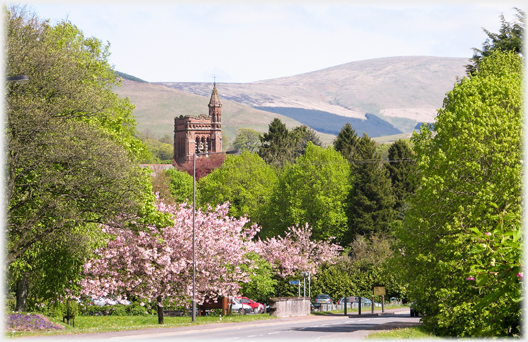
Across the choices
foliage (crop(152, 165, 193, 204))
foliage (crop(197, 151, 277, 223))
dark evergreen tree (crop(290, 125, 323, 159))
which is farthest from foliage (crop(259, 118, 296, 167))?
foliage (crop(197, 151, 277, 223))

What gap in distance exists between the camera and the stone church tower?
179812 millimetres

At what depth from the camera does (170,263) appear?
1452 inches

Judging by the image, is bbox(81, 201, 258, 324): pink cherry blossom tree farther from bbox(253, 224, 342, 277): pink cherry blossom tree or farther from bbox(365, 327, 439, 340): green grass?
bbox(365, 327, 439, 340): green grass

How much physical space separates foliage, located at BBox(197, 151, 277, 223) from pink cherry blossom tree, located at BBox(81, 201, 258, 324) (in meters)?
34.2

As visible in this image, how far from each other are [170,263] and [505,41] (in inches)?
1059

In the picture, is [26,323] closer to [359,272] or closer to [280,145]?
[359,272]

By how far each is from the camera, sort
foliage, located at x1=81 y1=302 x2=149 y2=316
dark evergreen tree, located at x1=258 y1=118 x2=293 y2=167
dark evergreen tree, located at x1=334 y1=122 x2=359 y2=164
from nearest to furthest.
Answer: foliage, located at x1=81 y1=302 x2=149 y2=316
dark evergreen tree, located at x1=334 y1=122 x2=359 y2=164
dark evergreen tree, located at x1=258 y1=118 x2=293 y2=167

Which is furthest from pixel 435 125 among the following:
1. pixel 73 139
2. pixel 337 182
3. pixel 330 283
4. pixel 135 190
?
pixel 337 182

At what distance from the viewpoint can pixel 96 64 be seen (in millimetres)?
32125

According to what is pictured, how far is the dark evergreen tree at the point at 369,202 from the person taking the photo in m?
71.1

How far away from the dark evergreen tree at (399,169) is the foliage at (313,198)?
24.5 feet

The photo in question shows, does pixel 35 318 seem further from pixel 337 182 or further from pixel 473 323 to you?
pixel 337 182

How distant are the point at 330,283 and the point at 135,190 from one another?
112 feet

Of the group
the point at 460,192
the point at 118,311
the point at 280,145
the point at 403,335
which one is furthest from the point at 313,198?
the point at 403,335
